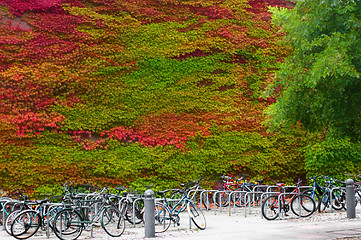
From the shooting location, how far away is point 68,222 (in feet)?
26.5

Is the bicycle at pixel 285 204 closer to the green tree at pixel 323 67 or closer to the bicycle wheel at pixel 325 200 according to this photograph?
the bicycle wheel at pixel 325 200

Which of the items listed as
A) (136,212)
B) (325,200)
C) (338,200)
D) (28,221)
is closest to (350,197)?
(325,200)

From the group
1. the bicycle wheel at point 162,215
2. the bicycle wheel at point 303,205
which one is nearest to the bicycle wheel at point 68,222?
the bicycle wheel at point 162,215

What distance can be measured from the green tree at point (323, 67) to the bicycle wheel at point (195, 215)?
272 centimetres

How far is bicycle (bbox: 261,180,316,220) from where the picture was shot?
10.4 m

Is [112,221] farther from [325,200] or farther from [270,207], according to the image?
[325,200]

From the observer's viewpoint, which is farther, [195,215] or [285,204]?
[285,204]

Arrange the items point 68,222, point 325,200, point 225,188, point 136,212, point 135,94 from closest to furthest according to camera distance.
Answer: point 68,222 → point 136,212 → point 325,200 → point 225,188 → point 135,94

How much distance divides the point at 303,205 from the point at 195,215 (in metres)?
3.63

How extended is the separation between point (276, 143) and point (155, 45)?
6.21 metres

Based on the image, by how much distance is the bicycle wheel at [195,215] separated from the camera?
892cm

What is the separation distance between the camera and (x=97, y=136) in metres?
14.0

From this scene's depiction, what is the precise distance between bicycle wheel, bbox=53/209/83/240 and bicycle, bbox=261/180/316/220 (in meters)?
4.71

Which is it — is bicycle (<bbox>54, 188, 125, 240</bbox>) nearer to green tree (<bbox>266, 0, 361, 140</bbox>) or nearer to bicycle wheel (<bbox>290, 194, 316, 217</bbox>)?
green tree (<bbox>266, 0, 361, 140</bbox>)
